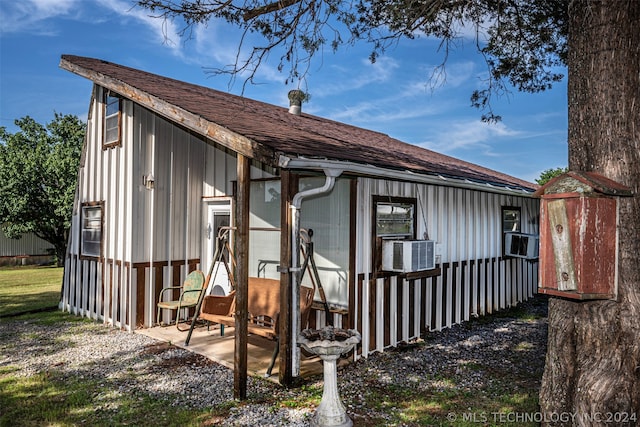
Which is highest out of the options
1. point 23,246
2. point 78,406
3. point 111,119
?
point 111,119

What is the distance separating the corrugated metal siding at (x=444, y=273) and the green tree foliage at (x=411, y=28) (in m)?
1.73

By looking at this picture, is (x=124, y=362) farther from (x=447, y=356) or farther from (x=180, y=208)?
(x=447, y=356)

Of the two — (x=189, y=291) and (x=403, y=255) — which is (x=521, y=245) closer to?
(x=403, y=255)

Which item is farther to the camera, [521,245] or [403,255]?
[521,245]

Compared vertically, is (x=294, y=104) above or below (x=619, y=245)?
above

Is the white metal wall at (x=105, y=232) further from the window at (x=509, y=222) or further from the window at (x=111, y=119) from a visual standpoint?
the window at (x=509, y=222)

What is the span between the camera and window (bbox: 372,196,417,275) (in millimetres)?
5594

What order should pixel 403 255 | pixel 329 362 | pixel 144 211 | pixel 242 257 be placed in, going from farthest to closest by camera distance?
pixel 144 211 → pixel 403 255 → pixel 242 257 → pixel 329 362

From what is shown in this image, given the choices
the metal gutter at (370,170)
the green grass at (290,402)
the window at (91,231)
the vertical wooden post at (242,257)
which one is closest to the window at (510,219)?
the metal gutter at (370,170)

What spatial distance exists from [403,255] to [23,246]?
22260 mm

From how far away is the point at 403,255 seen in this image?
18.2 ft

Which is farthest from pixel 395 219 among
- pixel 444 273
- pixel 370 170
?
pixel 444 273

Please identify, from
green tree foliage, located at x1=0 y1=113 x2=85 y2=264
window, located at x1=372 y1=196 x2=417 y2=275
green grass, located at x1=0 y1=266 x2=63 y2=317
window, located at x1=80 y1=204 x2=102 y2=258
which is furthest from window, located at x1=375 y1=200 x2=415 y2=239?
green tree foliage, located at x1=0 y1=113 x2=85 y2=264

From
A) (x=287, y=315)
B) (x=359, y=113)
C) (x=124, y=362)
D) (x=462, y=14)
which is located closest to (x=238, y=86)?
(x=287, y=315)
